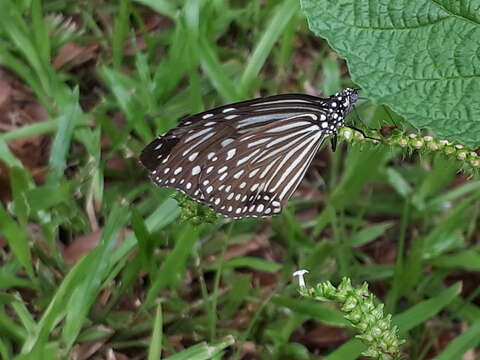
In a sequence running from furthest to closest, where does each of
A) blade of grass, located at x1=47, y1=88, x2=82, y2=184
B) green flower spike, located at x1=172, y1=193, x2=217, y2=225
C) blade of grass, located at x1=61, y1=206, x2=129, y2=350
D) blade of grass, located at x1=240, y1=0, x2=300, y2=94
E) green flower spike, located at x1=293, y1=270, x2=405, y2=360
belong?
blade of grass, located at x1=240, y1=0, x2=300, y2=94
blade of grass, located at x1=47, y1=88, x2=82, y2=184
blade of grass, located at x1=61, y1=206, x2=129, y2=350
green flower spike, located at x1=172, y1=193, x2=217, y2=225
green flower spike, located at x1=293, y1=270, x2=405, y2=360

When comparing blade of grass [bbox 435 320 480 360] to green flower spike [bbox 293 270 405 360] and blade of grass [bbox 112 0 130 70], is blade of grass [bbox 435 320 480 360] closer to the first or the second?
green flower spike [bbox 293 270 405 360]

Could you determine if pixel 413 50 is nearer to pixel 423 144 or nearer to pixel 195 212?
pixel 423 144

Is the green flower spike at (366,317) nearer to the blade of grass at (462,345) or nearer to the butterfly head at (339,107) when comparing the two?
the butterfly head at (339,107)

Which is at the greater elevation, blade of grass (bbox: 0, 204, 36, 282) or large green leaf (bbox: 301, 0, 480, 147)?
large green leaf (bbox: 301, 0, 480, 147)

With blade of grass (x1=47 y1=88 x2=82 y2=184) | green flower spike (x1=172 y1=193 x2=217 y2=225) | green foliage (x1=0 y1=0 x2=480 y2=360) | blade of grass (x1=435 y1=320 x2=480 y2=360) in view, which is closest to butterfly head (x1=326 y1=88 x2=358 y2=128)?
green foliage (x1=0 y1=0 x2=480 y2=360)

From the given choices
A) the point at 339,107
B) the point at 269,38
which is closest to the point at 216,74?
the point at 269,38

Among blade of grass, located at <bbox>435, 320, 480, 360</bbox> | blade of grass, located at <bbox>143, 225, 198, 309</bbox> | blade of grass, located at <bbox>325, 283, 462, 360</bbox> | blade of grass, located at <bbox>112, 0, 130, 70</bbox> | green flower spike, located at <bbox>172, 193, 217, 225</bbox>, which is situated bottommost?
blade of grass, located at <bbox>435, 320, 480, 360</bbox>

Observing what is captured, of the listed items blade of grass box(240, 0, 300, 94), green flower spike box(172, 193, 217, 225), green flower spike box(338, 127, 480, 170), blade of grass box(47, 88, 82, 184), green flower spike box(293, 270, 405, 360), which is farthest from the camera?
blade of grass box(240, 0, 300, 94)
